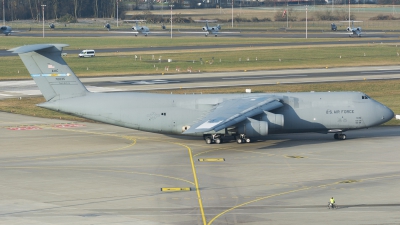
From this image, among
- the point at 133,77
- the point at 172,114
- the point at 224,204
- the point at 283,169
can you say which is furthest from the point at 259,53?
the point at 224,204

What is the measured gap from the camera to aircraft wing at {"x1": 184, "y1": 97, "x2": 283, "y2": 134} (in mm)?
42000

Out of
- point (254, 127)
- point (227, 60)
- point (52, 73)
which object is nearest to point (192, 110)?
point (254, 127)

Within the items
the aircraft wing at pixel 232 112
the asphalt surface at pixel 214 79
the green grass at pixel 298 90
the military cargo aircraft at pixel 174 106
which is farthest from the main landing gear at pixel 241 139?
the asphalt surface at pixel 214 79

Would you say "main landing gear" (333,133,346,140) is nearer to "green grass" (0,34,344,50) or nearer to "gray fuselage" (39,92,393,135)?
"gray fuselage" (39,92,393,135)

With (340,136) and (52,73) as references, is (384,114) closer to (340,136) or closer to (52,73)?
(340,136)

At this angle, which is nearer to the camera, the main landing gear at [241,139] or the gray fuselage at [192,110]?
the main landing gear at [241,139]

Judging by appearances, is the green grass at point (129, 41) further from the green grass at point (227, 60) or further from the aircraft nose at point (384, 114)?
the aircraft nose at point (384, 114)

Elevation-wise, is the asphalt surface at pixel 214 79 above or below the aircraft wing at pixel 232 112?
below

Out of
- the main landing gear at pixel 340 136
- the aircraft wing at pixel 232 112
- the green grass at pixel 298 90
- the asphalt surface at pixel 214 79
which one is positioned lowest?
the main landing gear at pixel 340 136

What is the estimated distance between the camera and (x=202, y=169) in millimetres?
39875

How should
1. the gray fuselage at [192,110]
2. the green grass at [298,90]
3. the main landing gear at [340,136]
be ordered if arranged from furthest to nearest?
1. the green grass at [298,90]
2. the main landing gear at [340,136]
3. the gray fuselage at [192,110]

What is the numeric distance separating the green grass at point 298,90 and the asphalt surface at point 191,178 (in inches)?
374

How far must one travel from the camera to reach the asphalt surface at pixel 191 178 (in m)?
30.3

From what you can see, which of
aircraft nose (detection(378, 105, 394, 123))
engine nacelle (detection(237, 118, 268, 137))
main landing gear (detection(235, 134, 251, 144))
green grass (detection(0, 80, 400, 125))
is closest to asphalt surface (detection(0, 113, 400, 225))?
main landing gear (detection(235, 134, 251, 144))
